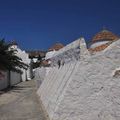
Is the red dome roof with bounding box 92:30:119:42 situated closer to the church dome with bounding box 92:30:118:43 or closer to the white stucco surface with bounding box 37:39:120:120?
the church dome with bounding box 92:30:118:43

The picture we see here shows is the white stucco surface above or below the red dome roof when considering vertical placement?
below

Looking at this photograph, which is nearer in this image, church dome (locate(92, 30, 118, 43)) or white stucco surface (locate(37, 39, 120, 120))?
white stucco surface (locate(37, 39, 120, 120))

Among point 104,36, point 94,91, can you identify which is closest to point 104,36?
point 104,36

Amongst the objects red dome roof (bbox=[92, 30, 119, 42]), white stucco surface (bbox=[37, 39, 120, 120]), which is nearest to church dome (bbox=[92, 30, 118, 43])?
red dome roof (bbox=[92, 30, 119, 42])

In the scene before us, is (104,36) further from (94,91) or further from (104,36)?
(94,91)

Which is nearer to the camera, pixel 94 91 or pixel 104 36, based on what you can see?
pixel 94 91

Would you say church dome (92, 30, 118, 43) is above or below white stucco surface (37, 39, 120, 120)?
above

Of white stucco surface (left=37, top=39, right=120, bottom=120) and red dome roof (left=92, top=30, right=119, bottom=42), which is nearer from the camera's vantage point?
white stucco surface (left=37, top=39, right=120, bottom=120)

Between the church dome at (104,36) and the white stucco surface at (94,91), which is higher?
the church dome at (104,36)

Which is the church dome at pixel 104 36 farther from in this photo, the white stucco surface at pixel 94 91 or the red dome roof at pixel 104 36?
the white stucco surface at pixel 94 91

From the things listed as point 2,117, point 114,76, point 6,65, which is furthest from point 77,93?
point 6,65

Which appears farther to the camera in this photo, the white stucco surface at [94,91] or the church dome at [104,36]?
the church dome at [104,36]

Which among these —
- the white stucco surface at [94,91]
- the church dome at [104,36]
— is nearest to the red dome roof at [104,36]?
the church dome at [104,36]

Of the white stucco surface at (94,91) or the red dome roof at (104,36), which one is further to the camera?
→ the red dome roof at (104,36)
